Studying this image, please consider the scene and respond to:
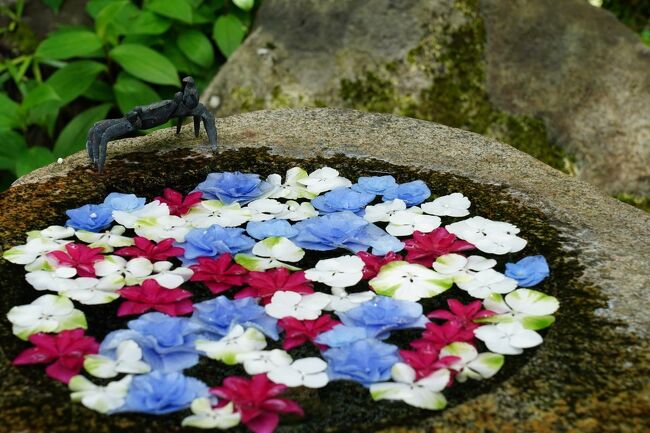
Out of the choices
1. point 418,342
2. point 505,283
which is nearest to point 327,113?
point 505,283

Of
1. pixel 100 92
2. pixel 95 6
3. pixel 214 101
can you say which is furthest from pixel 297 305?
pixel 95 6

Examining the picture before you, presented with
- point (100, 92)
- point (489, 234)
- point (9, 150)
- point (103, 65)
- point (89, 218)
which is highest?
point (489, 234)

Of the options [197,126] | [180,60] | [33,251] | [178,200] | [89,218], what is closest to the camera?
[33,251]

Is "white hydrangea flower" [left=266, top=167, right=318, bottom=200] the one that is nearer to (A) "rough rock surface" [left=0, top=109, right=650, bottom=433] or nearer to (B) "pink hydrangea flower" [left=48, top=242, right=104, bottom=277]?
(A) "rough rock surface" [left=0, top=109, right=650, bottom=433]

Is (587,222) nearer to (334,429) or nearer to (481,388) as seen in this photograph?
(481,388)

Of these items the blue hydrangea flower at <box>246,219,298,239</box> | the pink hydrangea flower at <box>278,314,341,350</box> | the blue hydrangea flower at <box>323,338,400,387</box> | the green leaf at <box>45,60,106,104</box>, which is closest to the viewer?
the blue hydrangea flower at <box>323,338,400,387</box>

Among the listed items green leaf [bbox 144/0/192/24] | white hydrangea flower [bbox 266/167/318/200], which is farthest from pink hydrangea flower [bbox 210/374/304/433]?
green leaf [bbox 144/0/192/24]

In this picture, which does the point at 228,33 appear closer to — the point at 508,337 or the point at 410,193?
the point at 410,193

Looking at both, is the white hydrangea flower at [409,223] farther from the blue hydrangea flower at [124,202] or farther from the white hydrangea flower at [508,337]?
the blue hydrangea flower at [124,202]
